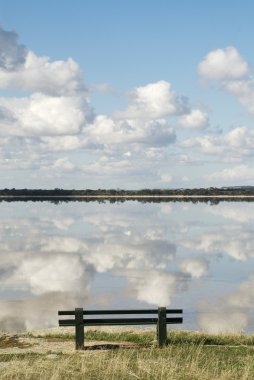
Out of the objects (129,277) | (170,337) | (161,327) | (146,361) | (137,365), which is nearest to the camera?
(137,365)

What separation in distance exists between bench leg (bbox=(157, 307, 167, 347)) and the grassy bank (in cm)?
28

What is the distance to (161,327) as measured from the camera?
2016cm

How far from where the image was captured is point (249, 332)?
25.2 metres

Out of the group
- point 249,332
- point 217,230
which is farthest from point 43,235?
point 249,332

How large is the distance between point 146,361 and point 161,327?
2.95 m

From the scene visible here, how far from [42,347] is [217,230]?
6636 centimetres

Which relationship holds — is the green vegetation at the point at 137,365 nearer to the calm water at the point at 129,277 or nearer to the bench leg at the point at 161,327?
the bench leg at the point at 161,327

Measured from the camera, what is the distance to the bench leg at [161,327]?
2009 centimetres

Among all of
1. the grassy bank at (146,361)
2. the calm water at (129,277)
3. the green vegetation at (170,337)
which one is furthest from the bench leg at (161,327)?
the calm water at (129,277)

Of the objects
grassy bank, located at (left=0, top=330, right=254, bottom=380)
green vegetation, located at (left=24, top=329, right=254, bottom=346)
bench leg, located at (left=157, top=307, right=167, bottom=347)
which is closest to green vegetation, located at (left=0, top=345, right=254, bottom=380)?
grassy bank, located at (left=0, top=330, right=254, bottom=380)

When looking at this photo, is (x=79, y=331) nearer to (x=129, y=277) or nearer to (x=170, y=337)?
(x=170, y=337)

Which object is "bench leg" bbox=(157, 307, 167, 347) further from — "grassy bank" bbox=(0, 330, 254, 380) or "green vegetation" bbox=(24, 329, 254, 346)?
"green vegetation" bbox=(24, 329, 254, 346)

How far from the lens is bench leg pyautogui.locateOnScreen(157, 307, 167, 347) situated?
2009 cm

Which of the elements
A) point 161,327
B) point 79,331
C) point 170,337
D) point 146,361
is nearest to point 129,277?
point 170,337
